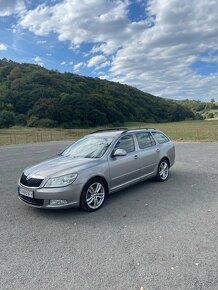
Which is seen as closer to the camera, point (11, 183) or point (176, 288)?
point (176, 288)

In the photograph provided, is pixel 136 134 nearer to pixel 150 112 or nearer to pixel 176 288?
pixel 176 288

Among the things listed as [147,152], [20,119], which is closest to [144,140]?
[147,152]

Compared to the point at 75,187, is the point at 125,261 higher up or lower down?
lower down

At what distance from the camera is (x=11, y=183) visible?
777cm

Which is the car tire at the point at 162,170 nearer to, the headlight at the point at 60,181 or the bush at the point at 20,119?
the headlight at the point at 60,181

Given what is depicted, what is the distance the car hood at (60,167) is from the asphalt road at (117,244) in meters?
0.80

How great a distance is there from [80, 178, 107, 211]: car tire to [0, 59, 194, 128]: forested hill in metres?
67.0

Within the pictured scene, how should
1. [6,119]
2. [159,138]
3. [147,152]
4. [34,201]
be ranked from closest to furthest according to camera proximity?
[34,201] < [147,152] < [159,138] < [6,119]

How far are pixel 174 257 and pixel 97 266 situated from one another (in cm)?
98

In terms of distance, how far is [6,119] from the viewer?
6769 cm

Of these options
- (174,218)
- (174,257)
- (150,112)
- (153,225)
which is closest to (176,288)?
(174,257)

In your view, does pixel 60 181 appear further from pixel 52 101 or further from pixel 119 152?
pixel 52 101

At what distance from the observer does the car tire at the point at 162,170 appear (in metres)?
7.22

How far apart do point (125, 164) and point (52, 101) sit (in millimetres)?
69949
